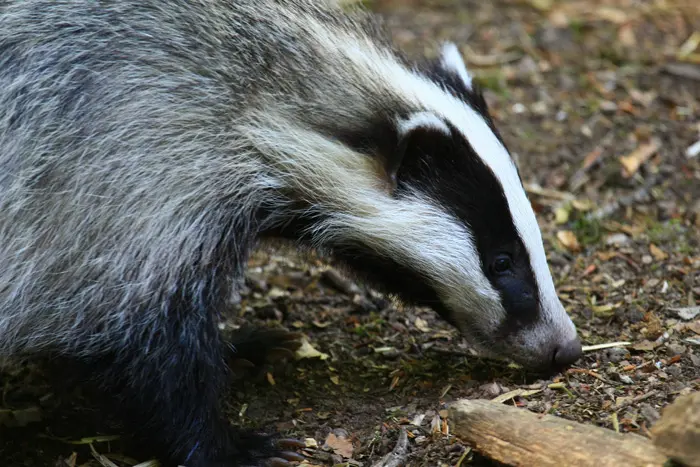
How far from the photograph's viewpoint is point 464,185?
460cm

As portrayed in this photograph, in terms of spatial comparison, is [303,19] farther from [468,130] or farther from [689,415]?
[689,415]

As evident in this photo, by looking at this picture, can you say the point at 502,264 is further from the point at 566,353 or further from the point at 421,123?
the point at 421,123

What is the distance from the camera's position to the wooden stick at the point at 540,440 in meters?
3.74

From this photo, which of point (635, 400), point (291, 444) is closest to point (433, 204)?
point (635, 400)

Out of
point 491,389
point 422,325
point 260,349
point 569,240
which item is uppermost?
point 569,240

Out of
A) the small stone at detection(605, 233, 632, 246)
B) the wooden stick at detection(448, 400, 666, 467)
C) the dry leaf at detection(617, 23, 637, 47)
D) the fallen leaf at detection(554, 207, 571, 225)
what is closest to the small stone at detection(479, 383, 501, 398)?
the wooden stick at detection(448, 400, 666, 467)

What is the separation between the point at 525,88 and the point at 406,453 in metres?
4.95

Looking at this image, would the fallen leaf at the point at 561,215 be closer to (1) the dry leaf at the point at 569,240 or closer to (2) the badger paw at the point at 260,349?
(1) the dry leaf at the point at 569,240

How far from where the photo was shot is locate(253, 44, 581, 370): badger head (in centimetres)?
459

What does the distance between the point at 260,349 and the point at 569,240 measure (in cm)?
250

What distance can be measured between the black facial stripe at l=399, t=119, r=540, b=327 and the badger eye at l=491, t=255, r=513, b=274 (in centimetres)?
5

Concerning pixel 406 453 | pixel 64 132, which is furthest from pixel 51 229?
pixel 406 453

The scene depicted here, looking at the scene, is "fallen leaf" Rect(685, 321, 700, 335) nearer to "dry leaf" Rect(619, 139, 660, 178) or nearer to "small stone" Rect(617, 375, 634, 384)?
"small stone" Rect(617, 375, 634, 384)

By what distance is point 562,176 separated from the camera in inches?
295
